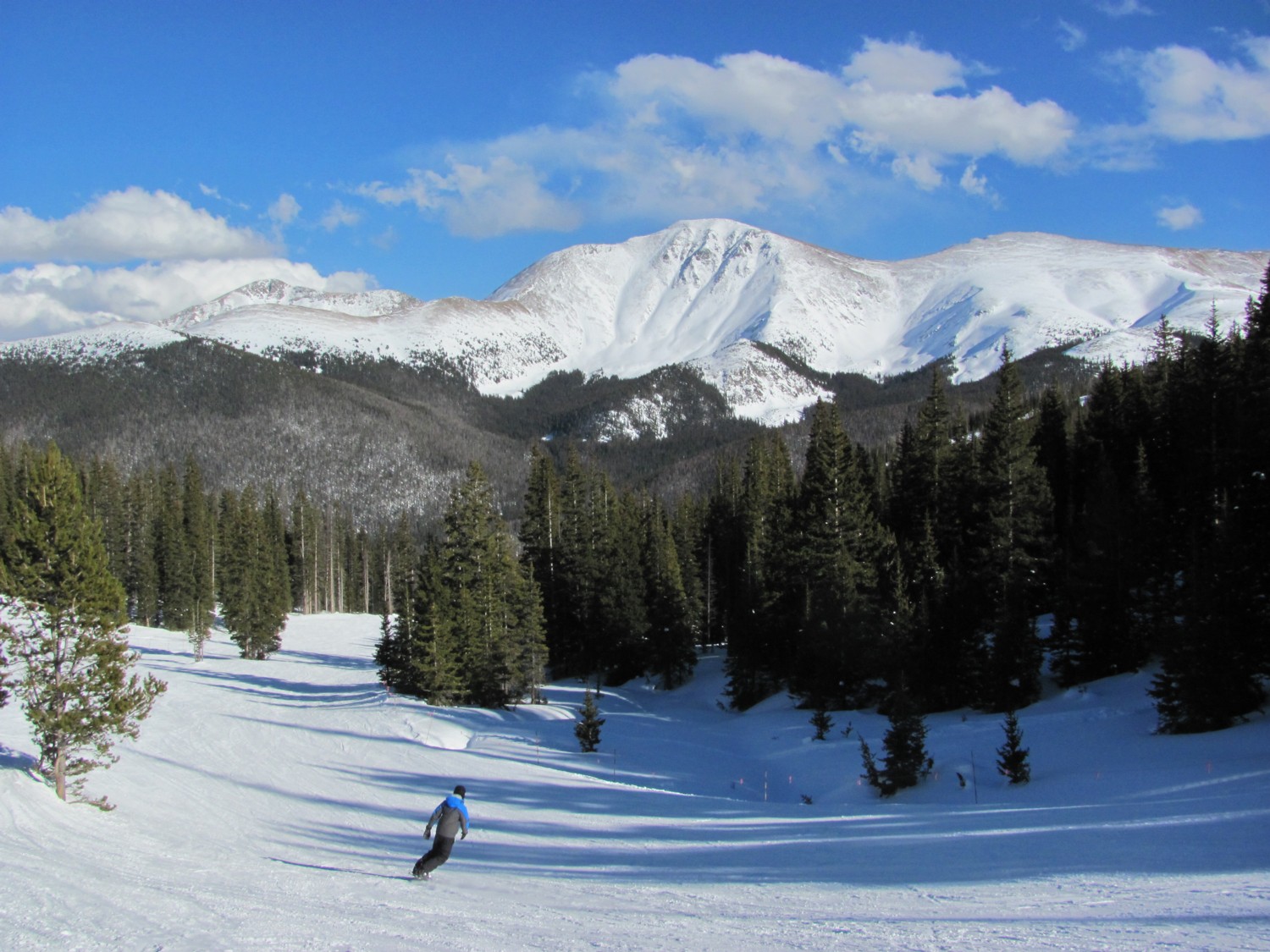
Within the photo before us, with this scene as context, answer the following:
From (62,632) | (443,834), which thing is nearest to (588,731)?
(62,632)

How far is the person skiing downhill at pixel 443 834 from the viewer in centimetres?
1375

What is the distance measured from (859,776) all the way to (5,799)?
20.5m

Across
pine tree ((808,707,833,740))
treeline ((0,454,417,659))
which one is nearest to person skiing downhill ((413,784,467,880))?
pine tree ((808,707,833,740))

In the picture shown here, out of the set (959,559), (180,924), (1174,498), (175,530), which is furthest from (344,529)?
(180,924)

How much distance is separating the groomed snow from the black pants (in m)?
0.29

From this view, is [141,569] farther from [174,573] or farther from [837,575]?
[837,575]

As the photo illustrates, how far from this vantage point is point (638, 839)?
17188mm

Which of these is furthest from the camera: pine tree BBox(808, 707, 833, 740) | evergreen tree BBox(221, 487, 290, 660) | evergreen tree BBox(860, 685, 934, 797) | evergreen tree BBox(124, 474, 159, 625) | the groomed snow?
evergreen tree BBox(124, 474, 159, 625)

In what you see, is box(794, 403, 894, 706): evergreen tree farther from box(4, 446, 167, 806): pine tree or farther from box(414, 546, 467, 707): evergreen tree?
box(4, 446, 167, 806): pine tree

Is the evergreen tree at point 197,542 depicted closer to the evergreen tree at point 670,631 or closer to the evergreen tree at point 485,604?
the evergreen tree at point 485,604

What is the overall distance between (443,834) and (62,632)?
12.1m

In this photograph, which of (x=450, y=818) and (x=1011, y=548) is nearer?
(x=450, y=818)

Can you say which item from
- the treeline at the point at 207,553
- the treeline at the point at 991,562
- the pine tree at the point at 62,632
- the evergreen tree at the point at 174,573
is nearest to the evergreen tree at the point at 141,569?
the treeline at the point at 207,553

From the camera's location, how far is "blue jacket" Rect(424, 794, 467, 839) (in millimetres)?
13883
